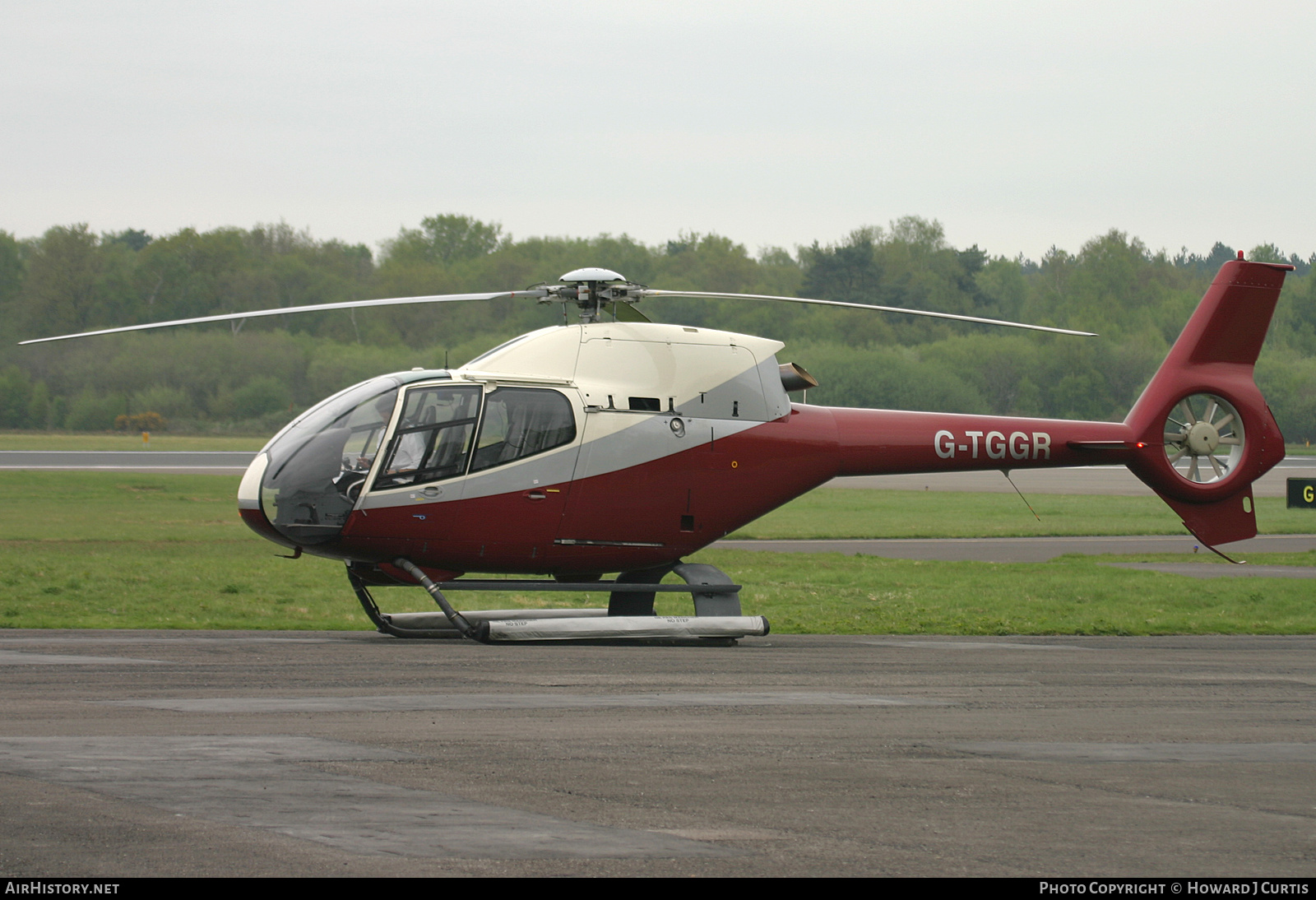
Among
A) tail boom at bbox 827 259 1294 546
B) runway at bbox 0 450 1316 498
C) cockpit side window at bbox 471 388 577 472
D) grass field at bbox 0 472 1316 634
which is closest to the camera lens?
cockpit side window at bbox 471 388 577 472

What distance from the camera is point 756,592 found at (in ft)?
66.9

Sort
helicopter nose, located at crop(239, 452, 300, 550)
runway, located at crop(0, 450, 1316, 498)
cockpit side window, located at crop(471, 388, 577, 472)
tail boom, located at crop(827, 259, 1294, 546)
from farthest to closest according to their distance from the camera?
runway, located at crop(0, 450, 1316, 498)
tail boom, located at crop(827, 259, 1294, 546)
cockpit side window, located at crop(471, 388, 577, 472)
helicopter nose, located at crop(239, 452, 300, 550)

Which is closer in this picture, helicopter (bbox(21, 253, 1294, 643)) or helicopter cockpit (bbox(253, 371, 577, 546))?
helicopter cockpit (bbox(253, 371, 577, 546))

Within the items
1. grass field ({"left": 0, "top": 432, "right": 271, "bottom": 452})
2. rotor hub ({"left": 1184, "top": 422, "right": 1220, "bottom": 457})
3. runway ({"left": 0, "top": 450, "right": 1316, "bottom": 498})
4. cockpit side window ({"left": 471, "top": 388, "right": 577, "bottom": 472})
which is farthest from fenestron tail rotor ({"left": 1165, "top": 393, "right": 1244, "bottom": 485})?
grass field ({"left": 0, "top": 432, "right": 271, "bottom": 452})

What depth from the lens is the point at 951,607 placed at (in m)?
18.9

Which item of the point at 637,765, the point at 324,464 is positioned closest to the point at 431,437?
A: the point at 324,464

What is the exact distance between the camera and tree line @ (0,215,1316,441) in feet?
222

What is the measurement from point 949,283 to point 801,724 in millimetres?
85510

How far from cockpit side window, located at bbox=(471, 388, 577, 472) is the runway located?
3787 centimetres

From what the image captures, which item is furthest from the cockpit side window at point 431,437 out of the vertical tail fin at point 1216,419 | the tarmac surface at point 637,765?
the vertical tail fin at point 1216,419

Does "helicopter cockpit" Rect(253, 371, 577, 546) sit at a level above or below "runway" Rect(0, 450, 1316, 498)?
above

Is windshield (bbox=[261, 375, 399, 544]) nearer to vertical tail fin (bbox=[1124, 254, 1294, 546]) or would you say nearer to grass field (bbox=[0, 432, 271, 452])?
vertical tail fin (bbox=[1124, 254, 1294, 546])

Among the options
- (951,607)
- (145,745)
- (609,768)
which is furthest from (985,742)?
(951,607)
